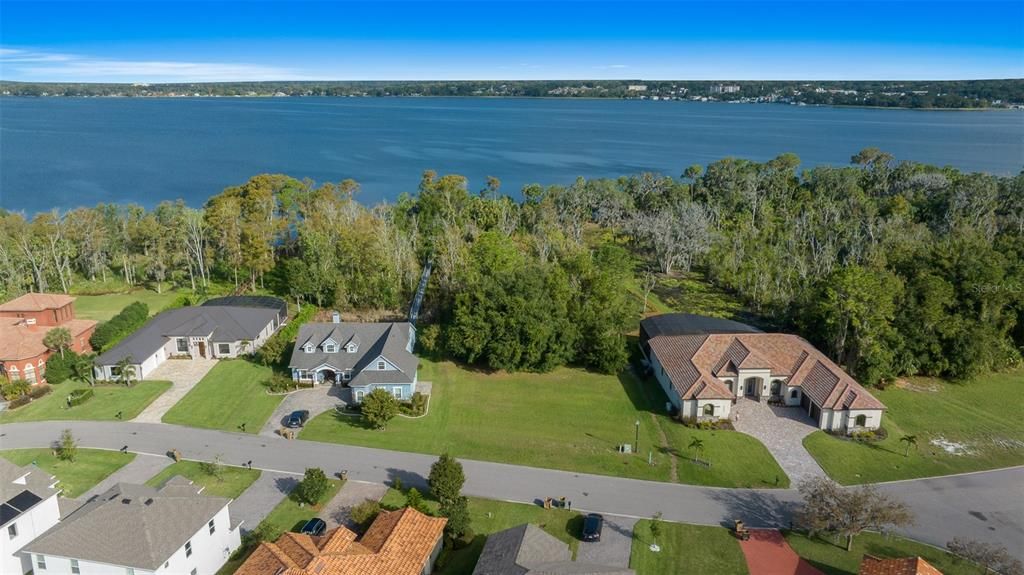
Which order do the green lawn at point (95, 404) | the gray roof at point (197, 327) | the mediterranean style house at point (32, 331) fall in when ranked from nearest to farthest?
the green lawn at point (95, 404), the mediterranean style house at point (32, 331), the gray roof at point (197, 327)

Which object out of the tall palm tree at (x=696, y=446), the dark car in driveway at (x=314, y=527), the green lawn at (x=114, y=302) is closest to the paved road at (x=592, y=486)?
the tall palm tree at (x=696, y=446)

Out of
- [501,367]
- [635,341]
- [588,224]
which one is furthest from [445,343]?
[588,224]

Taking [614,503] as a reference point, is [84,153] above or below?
above

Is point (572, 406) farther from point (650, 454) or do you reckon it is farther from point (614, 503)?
point (614, 503)

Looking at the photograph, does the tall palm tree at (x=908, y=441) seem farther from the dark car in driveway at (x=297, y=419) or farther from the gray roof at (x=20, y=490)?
the gray roof at (x=20, y=490)

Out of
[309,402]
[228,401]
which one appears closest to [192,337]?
[228,401]

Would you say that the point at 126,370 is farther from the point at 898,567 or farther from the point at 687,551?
the point at 898,567

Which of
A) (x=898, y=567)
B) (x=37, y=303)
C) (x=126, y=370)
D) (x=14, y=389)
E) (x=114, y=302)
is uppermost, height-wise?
(x=37, y=303)
